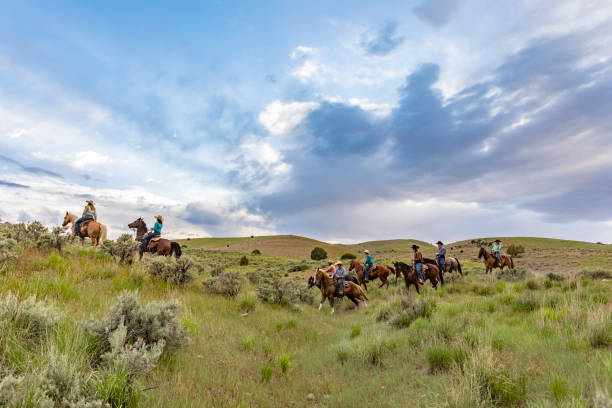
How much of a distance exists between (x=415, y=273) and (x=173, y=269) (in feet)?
43.0

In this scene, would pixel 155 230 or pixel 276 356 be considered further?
pixel 155 230

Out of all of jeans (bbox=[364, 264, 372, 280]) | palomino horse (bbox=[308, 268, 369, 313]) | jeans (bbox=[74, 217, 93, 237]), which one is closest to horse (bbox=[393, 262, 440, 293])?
jeans (bbox=[364, 264, 372, 280])

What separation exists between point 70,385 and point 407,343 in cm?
601

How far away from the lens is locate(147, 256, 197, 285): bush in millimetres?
10602

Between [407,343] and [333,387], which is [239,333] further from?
[407,343]

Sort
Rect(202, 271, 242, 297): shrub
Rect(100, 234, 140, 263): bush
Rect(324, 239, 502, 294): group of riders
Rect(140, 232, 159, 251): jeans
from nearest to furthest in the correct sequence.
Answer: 1. Rect(202, 271, 242, 297): shrub
2. Rect(100, 234, 140, 263): bush
3. Rect(324, 239, 502, 294): group of riders
4. Rect(140, 232, 159, 251): jeans

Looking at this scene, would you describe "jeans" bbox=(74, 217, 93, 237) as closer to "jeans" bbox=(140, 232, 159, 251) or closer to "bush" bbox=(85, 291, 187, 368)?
"jeans" bbox=(140, 232, 159, 251)

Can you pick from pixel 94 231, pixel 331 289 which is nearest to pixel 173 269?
pixel 331 289

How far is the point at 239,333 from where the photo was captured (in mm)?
7273

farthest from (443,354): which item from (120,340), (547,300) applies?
(547,300)

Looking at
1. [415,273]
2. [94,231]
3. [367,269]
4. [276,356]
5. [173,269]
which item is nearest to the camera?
[276,356]

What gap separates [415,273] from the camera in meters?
16.6

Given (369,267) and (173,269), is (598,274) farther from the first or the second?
(173,269)

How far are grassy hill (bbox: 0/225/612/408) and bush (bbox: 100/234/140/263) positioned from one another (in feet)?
10.8
